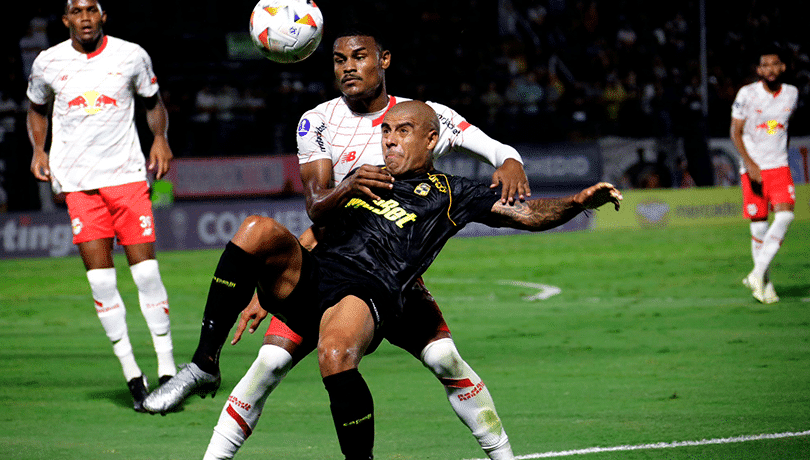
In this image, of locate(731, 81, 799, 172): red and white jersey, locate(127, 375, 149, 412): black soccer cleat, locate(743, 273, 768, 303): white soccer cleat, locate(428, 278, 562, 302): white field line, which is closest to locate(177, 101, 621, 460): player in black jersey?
locate(127, 375, 149, 412): black soccer cleat

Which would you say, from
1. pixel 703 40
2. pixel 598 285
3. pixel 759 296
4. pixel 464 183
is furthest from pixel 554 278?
pixel 703 40

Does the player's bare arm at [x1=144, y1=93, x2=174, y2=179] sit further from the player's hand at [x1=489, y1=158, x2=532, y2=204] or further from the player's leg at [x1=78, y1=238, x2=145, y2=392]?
the player's hand at [x1=489, y1=158, x2=532, y2=204]

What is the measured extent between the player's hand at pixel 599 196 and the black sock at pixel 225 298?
4.62 ft

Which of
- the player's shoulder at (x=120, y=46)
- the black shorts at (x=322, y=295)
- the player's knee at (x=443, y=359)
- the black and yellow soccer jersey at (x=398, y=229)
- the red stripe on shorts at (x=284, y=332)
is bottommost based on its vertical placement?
the player's knee at (x=443, y=359)

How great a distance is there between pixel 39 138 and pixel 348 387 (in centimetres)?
411

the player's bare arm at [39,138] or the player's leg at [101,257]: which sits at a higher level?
the player's bare arm at [39,138]

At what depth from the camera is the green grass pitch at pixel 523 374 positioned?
16.8 feet

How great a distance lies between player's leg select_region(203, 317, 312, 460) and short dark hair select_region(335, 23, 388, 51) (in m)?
1.50

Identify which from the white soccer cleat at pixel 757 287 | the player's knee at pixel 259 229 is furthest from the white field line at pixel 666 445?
the white soccer cleat at pixel 757 287

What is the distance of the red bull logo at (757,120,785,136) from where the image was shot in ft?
34.8

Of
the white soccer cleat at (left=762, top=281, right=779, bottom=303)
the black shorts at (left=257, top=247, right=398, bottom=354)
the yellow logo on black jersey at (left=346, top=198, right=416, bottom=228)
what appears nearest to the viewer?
the black shorts at (left=257, top=247, right=398, bottom=354)

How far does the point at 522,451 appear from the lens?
4.83 meters

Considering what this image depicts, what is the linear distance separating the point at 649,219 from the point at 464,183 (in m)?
16.4

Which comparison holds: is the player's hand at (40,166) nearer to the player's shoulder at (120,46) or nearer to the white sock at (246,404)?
the player's shoulder at (120,46)
